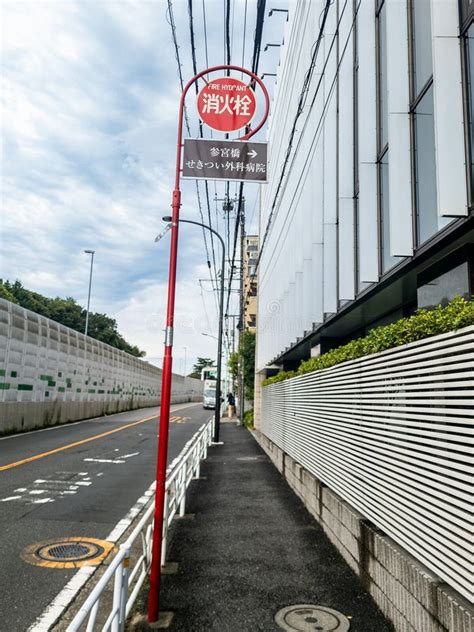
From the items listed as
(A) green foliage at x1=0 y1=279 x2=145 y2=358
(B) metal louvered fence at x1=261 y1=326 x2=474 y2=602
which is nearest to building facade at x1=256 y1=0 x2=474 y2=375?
(B) metal louvered fence at x1=261 y1=326 x2=474 y2=602

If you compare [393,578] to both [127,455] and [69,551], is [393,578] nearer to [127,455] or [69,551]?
[69,551]

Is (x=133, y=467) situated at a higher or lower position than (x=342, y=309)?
lower

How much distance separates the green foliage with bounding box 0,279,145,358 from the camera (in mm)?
60844

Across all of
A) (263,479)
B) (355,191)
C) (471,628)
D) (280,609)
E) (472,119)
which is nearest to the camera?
(471,628)

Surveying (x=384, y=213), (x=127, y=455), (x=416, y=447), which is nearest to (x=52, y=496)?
(x=127, y=455)

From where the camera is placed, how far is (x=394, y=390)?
4746 mm

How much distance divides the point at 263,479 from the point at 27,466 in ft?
18.1

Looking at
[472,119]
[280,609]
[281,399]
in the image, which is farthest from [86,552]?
[281,399]

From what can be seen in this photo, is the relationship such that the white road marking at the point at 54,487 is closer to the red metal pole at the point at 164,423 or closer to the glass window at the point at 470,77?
the red metal pole at the point at 164,423

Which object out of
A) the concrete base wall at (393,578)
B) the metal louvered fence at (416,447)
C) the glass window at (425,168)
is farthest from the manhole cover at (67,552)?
the glass window at (425,168)

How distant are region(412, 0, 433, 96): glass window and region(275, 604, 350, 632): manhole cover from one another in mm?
6405

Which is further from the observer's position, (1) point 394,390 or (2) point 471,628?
(1) point 394,390

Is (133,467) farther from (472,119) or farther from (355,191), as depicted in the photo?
(472,119)

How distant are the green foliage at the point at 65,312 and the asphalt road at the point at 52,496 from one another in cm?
4314
